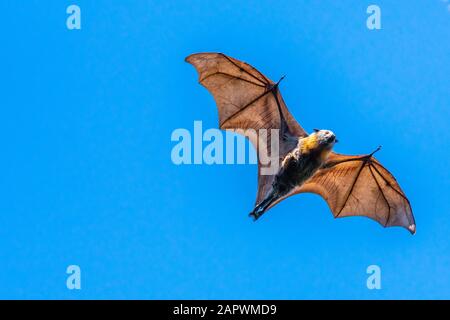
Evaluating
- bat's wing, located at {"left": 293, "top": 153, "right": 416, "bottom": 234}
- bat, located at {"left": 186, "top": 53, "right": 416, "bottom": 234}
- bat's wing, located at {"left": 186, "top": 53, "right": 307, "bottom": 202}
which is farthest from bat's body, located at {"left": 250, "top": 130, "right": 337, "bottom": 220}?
bat's wing, located at {"left": 293, "top": 153, "right": 416, "bottom": 234}

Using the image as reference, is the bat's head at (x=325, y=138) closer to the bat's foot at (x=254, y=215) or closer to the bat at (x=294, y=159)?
the bat at (x=294, y=159)

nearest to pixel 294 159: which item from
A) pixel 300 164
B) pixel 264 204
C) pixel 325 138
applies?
pixel 300 164

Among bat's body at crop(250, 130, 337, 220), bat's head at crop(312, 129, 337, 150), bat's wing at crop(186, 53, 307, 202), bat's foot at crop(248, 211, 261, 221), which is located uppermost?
bat's wing at crop(186, 53, 307, 202)

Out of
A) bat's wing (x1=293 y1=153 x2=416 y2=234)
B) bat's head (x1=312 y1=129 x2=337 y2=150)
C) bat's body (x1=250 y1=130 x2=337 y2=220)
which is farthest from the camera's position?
bat's wing (x1=293 y1=153 x2=416 y2=234)

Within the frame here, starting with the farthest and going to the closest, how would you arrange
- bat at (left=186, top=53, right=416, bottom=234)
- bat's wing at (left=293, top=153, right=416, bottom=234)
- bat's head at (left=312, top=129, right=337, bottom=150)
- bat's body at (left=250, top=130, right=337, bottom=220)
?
bat's wing at (left=293, top=153, right=416, bottom=234) → bat at (left=186, top=53, right=416, bottom=234) → bat's body at (left=250, top=130, right=337, bottom=220) → bat's head at (left=312, top=129, right=337, bottom=150)

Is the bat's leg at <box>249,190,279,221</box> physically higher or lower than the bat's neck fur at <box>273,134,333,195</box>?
lower

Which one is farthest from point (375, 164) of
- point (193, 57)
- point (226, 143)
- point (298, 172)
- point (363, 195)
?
Result: point (193, 57)

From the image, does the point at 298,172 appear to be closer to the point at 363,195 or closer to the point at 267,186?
the point at 267,186

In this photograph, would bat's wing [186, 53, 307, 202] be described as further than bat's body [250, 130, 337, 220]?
Yes

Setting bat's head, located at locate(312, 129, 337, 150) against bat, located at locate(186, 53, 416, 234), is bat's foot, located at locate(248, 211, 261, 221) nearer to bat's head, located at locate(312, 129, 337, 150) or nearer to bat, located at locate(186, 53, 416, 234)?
bat, located at locate(186, 53, 416, 234)
